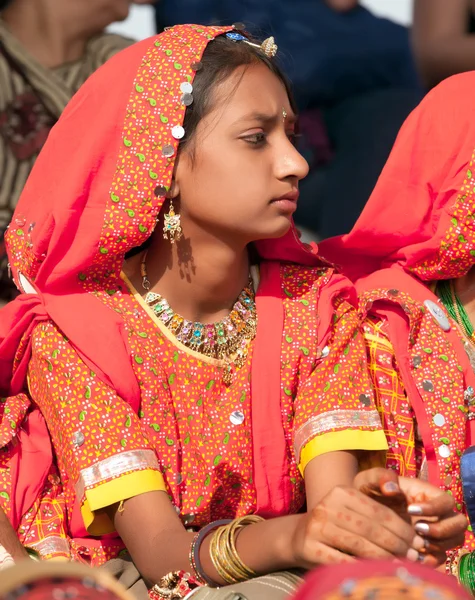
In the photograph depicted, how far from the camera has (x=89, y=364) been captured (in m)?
2.57

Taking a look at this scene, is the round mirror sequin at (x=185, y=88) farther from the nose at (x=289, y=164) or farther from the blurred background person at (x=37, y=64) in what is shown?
the blurred background person at (x=37, y=64)

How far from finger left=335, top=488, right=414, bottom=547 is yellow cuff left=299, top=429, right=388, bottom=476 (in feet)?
1.72

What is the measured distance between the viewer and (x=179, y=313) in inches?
108

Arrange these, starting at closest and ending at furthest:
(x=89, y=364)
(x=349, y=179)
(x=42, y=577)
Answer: (x=42, y=577) < (x=89, y=364) < (x=349, y=179)

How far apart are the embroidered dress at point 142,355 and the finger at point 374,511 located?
53 centimetres

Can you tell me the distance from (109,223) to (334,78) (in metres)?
2.21

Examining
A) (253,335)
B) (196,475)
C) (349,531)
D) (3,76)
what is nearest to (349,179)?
(3,76)

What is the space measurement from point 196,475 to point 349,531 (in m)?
0.69

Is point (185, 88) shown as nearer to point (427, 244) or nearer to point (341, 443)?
point (427, 244)

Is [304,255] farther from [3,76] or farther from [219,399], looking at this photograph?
[3,76]

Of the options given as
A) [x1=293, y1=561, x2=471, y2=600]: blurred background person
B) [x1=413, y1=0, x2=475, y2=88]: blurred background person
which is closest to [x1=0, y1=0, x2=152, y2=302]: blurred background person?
[x1=413, y1=0, x2=475, y2=88]: blurred background person

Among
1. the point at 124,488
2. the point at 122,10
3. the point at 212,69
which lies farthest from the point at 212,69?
the point at 122,10

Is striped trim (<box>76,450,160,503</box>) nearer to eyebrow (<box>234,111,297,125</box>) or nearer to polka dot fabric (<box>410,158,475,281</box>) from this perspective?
eyebrow (<box>234,111,297,125</box>)

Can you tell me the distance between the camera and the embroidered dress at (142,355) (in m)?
2.57
